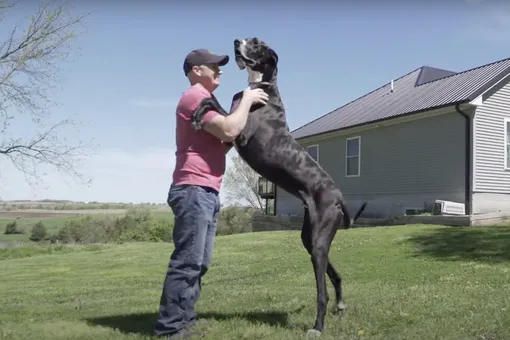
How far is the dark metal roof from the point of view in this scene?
17891mm

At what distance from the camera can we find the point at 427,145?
61.3 feet

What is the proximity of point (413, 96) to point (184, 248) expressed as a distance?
19.1 meters

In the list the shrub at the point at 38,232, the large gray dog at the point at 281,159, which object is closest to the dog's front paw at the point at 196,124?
the large gray dog at the point at 281,159

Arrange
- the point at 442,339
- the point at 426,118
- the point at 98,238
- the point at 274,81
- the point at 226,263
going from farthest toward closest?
1. the point at 98,238
2. the point at 426,118
3. the point at 226,263
4. the point at 274,81
5. the point at 442,339

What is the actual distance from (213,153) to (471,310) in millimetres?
2584

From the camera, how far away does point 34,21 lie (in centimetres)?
2234

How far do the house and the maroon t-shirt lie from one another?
1424cm

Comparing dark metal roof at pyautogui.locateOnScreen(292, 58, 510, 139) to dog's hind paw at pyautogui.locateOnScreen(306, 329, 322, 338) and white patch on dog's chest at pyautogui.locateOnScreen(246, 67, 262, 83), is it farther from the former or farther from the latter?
dog's hind paw at pyautogui.locateOnScreen(306, 329, 322, 338)

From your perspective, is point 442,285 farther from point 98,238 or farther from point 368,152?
point 98,238

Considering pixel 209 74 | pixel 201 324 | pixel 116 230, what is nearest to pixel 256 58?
pixel 209 74

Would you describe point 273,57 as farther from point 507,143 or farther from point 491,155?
point 507,143

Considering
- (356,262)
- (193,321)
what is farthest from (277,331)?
(356,262)

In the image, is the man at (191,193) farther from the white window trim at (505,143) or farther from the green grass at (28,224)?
the green grass at (28,224)

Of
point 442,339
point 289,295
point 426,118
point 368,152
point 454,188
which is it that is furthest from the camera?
point 368,152
